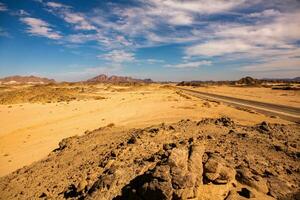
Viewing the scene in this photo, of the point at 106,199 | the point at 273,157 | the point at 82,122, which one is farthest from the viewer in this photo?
the point at 82,122

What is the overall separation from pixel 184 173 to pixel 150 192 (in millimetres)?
1019

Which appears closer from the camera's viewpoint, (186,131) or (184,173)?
(184,173)

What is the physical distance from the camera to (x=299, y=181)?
825 centimetres

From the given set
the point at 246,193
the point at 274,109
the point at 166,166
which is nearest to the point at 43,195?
the point at 166,166

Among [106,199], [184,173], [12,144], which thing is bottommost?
[12,144]

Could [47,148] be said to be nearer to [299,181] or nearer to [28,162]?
[28,162]

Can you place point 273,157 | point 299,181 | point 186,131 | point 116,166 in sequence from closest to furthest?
point 299,181 < point 116,166 < point 273,157 < point 186,131

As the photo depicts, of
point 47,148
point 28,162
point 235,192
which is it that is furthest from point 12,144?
point 235,192

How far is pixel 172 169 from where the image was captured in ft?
23.9

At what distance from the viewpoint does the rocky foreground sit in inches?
288

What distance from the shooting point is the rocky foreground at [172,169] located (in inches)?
288

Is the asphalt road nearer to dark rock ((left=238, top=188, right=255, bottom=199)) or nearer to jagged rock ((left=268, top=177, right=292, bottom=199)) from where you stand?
jagged rock ((left=268, top=177, right=292, bottom=199))

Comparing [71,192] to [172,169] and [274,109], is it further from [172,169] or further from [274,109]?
[274,109]

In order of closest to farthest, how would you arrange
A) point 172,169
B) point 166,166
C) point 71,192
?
1. point 172,169
2. point 166,166
3. point 71,192
